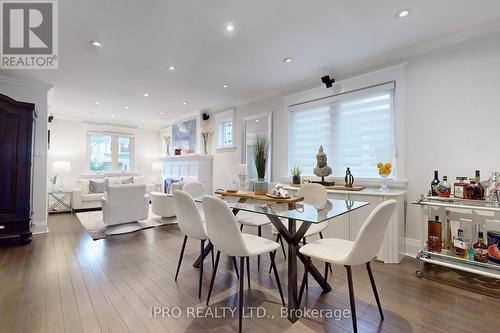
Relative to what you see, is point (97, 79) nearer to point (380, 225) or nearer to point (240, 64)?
point (240, 64)

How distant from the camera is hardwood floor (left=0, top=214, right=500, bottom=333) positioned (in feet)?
5.56

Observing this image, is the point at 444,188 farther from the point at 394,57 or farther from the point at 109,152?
the point at 109,152

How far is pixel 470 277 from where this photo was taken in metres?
2.43

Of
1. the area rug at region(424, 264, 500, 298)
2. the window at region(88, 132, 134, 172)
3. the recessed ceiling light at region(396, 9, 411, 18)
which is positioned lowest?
the area rug at region(424, 264, 500, 298)

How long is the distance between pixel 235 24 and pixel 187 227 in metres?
2.14

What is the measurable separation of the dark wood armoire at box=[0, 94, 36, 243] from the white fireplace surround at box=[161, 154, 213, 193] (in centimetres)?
315

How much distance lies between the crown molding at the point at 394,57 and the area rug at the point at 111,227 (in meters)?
3.52

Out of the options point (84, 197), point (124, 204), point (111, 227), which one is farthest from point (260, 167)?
point (84, 197)

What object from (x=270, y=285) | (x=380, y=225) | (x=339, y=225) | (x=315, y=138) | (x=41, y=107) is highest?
(x=41, y=107)

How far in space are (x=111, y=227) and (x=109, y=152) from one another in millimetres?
4006

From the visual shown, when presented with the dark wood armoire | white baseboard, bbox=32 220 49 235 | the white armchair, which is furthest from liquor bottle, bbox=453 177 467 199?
white baseboard, bbox=32 220 49 235

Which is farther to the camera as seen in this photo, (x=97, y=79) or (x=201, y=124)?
(x=201, y=124)

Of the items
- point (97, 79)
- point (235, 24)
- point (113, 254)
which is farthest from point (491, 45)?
point (97, 79)

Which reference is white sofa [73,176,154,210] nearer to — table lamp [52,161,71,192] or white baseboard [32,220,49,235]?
table lamp [52,161,71,192]
